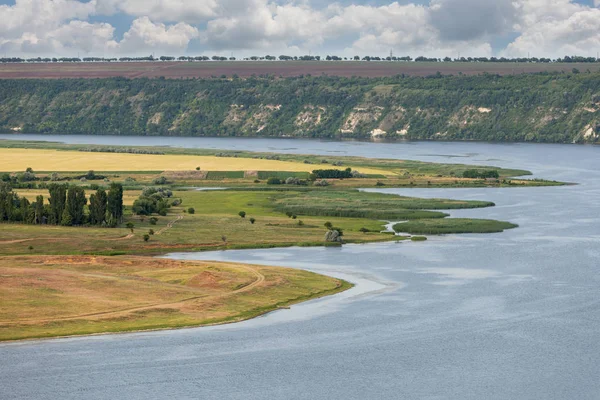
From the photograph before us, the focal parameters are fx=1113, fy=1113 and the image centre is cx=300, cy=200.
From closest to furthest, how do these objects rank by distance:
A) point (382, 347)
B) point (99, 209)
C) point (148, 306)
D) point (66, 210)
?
point (382, 347) < point (148, 306) < point (66, 210) < point (99, 209)

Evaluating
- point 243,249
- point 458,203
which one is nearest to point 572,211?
point 458,203

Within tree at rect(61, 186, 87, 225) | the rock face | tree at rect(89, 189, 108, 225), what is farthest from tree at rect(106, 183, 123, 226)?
the rock face

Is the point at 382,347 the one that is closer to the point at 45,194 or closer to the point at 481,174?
the point at 45,194

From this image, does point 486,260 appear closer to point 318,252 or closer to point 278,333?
point 318,252

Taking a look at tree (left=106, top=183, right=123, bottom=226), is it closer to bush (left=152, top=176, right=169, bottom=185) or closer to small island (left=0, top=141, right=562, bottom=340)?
small island (left=0, top=141, right=562, bottom=340)

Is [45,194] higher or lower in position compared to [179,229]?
higher

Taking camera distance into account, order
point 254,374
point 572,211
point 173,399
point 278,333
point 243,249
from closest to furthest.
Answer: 1. point 173,399
2. point 254,374
3. point 278,333
4. point 243,249
5. point 572,211

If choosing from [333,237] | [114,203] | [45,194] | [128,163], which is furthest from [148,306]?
[128,163]
